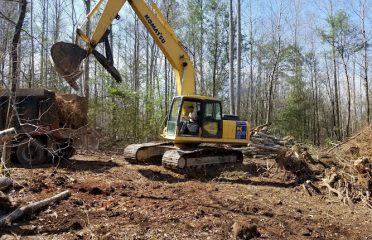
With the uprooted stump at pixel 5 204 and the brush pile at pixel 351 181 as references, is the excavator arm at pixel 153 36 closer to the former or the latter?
the brush pile at pixel 351 181

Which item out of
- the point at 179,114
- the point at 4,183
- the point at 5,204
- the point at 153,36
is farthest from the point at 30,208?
the point at 153,36

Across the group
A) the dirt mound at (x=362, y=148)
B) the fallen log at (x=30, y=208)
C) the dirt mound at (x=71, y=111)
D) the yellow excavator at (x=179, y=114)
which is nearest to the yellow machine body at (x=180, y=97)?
the yellow excavator at (x=179, y=114)

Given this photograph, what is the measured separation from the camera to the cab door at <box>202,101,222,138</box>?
1137 cm

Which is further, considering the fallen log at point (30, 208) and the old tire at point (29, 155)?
the old tire at point (29, 155)

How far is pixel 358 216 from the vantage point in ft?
25.1

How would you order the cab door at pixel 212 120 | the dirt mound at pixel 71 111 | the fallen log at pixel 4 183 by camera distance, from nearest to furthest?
the fallen log at pixel 4 183, the cab door at pixel 212 120, the dirt mound at pixel 71 111

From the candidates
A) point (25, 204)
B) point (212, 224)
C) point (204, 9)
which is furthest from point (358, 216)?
point (204, 9)

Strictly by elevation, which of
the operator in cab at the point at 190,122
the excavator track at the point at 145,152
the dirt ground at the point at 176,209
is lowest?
the dirt ground at the point at 176,209

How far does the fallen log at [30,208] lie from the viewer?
224 inches

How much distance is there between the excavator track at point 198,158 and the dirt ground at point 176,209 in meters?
0.36

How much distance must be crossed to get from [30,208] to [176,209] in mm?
2326

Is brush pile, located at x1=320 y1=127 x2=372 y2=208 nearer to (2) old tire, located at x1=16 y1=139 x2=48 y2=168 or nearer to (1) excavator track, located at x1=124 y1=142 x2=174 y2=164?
(1) excavator track, located at x1=124 y1=142 x2=174 y2=164

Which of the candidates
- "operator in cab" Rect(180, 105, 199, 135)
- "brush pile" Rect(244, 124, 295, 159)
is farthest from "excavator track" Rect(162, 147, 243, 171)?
"brush pile" Rect(244, 124, 295, 159)

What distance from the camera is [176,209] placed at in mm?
6805
